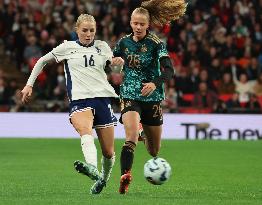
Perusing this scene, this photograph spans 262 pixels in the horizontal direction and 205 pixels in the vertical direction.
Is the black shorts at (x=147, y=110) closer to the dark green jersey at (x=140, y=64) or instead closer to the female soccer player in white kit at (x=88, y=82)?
the dark green jersey at (x=140, y=64)

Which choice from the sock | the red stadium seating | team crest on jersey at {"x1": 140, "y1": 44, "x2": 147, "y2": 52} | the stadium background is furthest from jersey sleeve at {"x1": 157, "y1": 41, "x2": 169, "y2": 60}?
the red stadium seating

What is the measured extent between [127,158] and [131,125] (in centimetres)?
44

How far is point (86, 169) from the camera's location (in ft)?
32.0

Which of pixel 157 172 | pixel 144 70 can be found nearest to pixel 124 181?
pixel 157 172

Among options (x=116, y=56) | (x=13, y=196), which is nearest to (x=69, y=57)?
(x=116, y=56)

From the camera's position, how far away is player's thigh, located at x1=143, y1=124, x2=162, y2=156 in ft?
36.9

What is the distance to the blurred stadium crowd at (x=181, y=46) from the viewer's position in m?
24.2

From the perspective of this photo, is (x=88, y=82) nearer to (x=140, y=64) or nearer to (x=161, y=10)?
(x=140, y=64)

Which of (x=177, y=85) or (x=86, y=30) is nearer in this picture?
(x=86, y=30)

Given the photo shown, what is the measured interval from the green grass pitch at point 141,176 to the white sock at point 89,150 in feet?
1.27

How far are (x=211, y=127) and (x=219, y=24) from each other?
472cm

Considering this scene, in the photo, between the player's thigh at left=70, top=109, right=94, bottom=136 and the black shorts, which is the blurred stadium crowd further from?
the player's thigh at left=70, top=109, right=94, bottom=136

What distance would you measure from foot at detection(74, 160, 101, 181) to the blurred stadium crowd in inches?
534

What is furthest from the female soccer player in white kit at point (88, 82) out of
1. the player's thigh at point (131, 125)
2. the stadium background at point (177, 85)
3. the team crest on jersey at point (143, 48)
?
the stadium background at point (177, 85)
